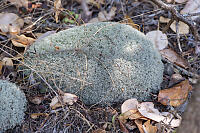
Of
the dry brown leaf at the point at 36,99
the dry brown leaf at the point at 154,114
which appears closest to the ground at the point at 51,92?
the dry brown leaf at the point at 36,99

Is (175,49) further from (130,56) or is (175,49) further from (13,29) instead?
(13,29)

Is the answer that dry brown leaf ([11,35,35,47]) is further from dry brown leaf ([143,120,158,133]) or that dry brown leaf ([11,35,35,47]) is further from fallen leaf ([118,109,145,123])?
dry brown leaf ([143,120,158,133])

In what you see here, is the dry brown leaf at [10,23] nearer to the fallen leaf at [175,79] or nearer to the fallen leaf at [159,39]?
the fallen leaf at [159,39]

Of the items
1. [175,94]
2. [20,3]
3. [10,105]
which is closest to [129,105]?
[175,94]

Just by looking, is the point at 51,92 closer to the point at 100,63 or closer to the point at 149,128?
the point at 100,63

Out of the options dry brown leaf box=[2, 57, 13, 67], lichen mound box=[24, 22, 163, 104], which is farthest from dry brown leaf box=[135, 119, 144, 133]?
dry brown leaf box=[2, 57, 13, 67]
